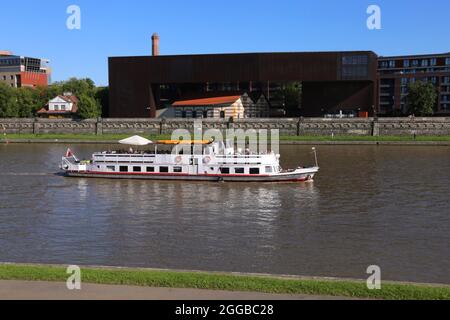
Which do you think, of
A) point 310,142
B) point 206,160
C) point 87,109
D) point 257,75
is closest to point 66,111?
point 87,109

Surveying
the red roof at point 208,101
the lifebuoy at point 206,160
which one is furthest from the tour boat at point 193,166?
the red roof at point 208,101

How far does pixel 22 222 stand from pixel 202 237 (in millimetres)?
10629

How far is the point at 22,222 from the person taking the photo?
2831 cm

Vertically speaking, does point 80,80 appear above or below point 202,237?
above

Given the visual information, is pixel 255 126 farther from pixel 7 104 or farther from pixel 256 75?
pixel 7 104

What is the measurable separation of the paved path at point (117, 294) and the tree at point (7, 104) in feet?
354

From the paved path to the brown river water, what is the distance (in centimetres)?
578

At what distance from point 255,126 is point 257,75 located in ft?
36.6

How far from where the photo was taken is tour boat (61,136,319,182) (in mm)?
44219

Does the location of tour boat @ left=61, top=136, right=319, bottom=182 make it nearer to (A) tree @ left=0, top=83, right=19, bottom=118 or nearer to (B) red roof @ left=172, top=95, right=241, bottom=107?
(B) red roof @ left=172, top=95, right=241, bottom=107

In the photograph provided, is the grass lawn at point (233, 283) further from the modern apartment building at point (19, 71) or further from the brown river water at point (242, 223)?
the modern apartment building at point (19, 71)

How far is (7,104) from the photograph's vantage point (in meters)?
113

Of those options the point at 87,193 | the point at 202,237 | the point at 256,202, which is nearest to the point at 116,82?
the point at 87,193
